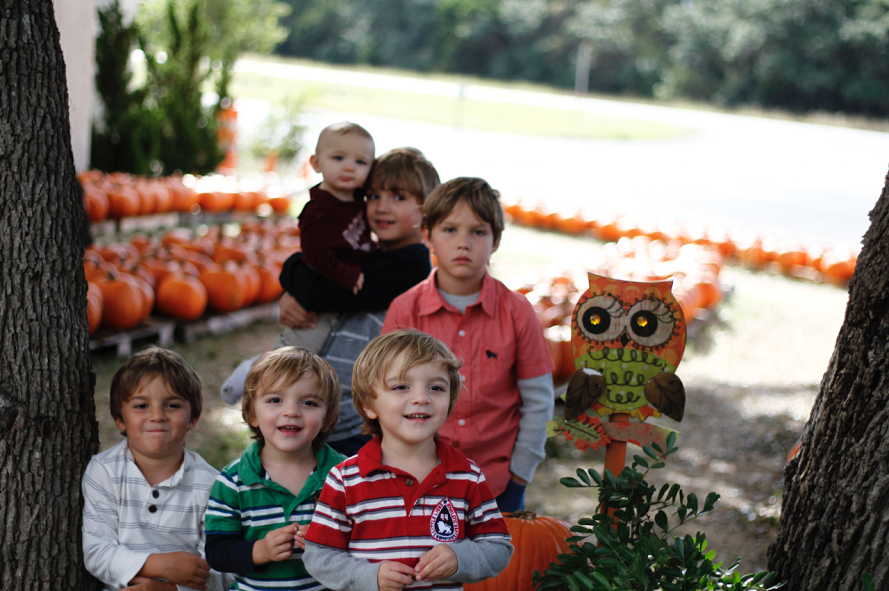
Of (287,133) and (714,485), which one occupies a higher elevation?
(287,133)

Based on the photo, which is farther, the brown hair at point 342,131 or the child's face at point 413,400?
the brown hair at point 342,131

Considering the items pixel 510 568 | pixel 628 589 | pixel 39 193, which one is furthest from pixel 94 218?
pixel 628 589

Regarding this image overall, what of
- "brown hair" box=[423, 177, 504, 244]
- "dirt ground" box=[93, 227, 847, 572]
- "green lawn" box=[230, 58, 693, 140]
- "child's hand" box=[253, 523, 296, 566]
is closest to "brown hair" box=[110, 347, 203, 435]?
"child's hand" box=[253, 523, 296, 566]

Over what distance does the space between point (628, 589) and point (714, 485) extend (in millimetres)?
2567

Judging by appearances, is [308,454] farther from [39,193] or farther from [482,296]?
[39,193]

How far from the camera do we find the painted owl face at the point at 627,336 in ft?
7.63

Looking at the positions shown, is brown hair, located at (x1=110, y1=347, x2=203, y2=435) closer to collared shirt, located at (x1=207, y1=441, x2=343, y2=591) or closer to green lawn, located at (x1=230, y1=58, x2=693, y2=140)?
collared shirt, located at (x1=207, y1=441, x2=343, y2=591)

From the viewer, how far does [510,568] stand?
240 cm

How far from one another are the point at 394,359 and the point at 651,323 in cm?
90

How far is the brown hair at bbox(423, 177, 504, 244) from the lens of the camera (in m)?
2.32

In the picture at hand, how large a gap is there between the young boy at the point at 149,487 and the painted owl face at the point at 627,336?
1183mm

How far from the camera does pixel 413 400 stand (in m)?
1.77

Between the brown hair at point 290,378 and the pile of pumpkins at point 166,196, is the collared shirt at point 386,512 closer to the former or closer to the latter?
the brown hair at point 290,378

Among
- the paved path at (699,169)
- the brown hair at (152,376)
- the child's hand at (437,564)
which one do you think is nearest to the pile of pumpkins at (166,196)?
the paved path at (699,169)
